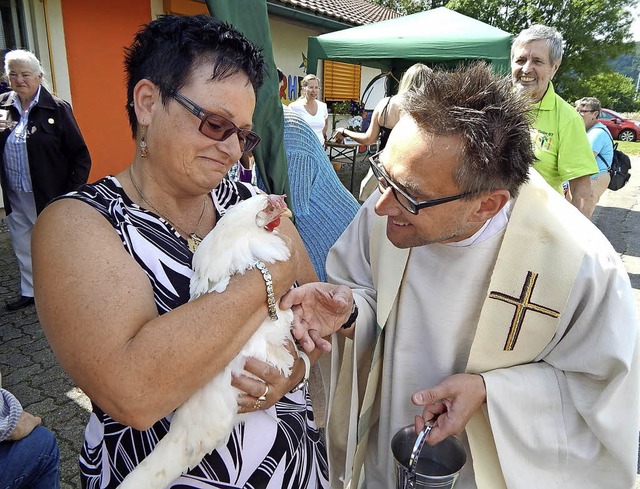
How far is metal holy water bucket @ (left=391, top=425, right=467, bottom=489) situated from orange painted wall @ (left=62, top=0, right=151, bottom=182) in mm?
6987

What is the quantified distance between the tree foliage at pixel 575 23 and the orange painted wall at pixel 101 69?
2474 cm

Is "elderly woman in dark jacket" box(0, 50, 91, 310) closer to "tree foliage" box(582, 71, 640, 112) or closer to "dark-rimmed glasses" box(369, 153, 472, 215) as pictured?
"dark-rimmed glasses" box(369, 153, 472, 215)

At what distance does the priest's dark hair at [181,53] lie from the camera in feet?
4.40

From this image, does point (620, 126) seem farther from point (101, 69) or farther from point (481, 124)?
point (481, 124)

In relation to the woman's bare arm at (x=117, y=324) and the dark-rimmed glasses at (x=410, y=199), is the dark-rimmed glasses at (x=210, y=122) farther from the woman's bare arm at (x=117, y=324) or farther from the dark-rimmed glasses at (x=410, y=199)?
the dark-rimmed glasses at (x=410, y=199)

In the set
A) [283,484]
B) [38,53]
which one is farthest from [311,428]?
[38,53]

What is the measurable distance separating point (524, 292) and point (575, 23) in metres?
30.6

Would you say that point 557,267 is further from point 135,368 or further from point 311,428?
point 135,368

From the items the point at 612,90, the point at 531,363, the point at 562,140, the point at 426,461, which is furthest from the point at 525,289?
the point at 612,90

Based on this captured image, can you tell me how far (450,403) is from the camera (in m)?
1.49

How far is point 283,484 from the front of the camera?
1428 mm

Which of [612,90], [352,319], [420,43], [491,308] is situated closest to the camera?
[491,308]

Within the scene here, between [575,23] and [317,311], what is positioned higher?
[575,23]

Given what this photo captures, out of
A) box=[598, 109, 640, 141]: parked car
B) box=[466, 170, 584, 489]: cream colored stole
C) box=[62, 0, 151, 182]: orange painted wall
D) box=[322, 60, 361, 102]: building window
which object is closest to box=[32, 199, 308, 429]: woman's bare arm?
box=[466, 170, 584, 489]: cream colored stole
